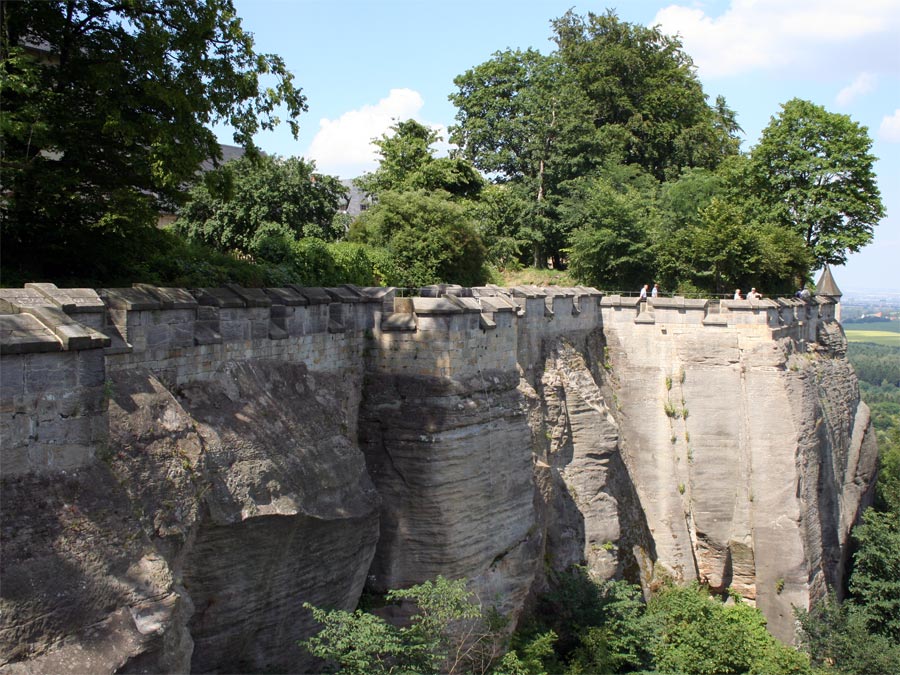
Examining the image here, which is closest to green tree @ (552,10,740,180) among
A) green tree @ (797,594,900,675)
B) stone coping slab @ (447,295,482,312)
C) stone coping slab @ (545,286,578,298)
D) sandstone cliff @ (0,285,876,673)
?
sandstone cliff @ (0,285,876,673)

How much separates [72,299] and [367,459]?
5.68 meters

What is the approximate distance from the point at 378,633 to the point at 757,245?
72.1 ft

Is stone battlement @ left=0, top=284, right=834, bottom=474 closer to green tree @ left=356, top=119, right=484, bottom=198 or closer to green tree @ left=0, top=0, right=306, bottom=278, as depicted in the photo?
green tree @ left=0, top=0, right=306, bottom=278

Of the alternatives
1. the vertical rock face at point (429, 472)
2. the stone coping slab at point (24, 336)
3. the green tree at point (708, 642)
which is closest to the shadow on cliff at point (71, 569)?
the stone coping slab at point (24, 336)

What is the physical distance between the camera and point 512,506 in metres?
13.1

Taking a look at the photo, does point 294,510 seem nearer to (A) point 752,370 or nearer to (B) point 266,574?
(B) point 266,574

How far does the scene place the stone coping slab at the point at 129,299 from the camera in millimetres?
7844

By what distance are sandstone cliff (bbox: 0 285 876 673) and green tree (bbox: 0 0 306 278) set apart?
2.98m

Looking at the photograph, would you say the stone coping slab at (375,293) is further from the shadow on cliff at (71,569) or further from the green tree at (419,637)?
the shadow on cliff at (71,569)

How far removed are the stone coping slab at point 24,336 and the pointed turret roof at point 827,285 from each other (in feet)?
98.2

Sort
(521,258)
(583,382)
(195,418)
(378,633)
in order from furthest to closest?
(521,258) < (583,382) < (378,633) < (195,418)

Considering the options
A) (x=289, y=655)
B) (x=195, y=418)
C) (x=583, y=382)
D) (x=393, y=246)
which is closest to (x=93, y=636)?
(x=195, y=418)

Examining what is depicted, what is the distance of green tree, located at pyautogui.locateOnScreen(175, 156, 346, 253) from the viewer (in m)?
20.1

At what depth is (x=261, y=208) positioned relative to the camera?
2048 centimetres
